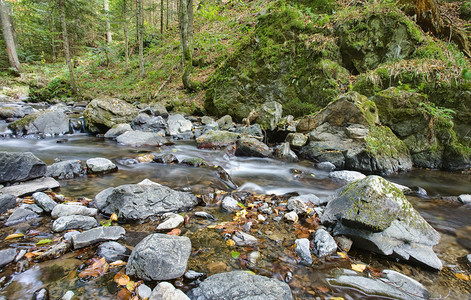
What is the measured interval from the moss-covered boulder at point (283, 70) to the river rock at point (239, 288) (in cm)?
786

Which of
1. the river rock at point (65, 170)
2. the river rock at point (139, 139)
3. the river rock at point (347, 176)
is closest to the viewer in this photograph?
the river rock at point (65, 170)

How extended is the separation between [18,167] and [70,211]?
1758mm

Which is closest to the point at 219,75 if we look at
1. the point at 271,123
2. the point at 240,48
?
the point at 240,48

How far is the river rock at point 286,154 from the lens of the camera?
672cm

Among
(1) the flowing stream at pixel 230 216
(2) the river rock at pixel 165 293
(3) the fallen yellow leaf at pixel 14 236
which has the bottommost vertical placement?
(1) the flowing stream at pixel 230 216

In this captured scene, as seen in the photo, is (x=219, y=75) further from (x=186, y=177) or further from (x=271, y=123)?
(x=186, y=177)

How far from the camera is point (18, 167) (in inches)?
152

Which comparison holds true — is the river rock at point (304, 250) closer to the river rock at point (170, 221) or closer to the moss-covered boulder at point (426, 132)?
the river rock at point (170, 221)

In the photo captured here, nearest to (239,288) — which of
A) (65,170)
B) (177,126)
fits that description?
(65,170)

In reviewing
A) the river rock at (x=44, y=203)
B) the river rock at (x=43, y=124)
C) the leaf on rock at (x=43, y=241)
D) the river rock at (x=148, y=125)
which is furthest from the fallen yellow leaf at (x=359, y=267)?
the river rock at (x=43, y=124)

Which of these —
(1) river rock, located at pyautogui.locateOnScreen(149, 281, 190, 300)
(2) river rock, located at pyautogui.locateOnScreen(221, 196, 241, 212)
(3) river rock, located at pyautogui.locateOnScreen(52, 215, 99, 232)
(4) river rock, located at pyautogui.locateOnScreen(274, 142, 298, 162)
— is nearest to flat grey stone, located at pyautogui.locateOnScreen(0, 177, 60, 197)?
(3) river rock, located at pyautogui.locateOnScreen(52, 215, 99, 232)

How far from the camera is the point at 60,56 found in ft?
88.4

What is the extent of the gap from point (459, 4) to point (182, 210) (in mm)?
16354

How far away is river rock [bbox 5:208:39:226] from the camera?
2775 millimetres
